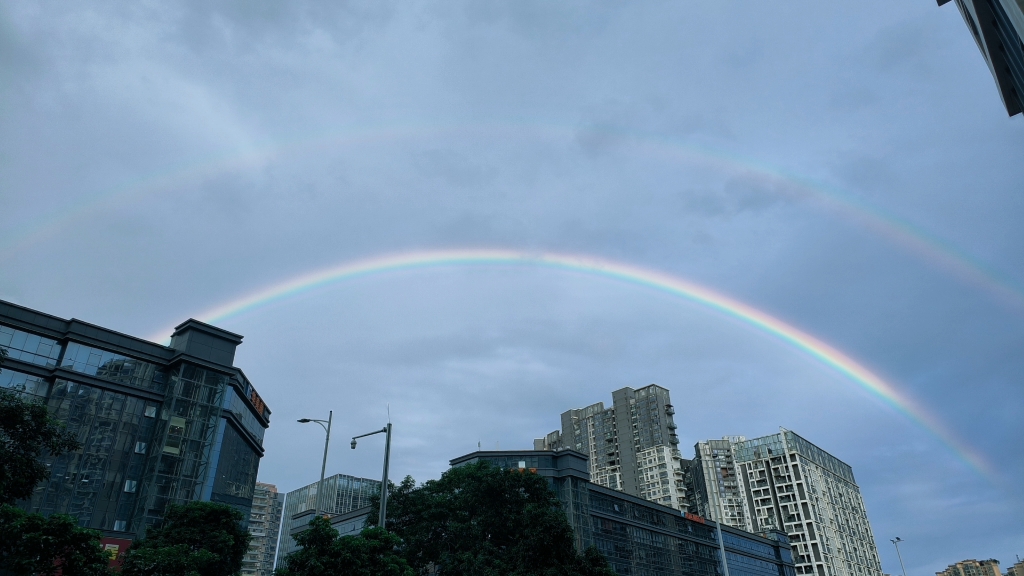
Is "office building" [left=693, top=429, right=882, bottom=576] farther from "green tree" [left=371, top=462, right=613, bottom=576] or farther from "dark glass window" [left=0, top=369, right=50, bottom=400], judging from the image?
"dark glass window" [left=0, top=369, right=50, bottom=400]

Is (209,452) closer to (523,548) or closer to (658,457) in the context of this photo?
(523,548)

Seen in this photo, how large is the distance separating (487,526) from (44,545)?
33.2 m

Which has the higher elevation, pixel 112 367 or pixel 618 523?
pixel 112 367

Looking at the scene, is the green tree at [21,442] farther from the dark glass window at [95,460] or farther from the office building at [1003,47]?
the office building at [1003,47]

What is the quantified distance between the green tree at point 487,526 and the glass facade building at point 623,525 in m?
12.7

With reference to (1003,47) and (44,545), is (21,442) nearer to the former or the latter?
(44,545)

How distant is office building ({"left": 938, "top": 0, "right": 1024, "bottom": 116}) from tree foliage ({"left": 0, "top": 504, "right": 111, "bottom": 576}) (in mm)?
33027

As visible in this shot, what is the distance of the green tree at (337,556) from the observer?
2566 centimetres

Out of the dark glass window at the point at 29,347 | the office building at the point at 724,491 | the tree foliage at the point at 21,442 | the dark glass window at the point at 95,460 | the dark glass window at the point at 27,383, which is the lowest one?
the tree foliage at the point at 21,442

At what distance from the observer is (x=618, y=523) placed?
79.1m

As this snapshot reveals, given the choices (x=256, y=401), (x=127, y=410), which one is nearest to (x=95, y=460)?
(x=127, y=410)

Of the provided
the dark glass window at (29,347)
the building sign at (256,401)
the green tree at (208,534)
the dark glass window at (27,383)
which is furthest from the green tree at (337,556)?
the building sign at (256,401)

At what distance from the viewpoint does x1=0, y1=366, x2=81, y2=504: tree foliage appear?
21328 mm

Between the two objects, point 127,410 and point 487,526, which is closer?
point 487,526
